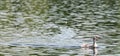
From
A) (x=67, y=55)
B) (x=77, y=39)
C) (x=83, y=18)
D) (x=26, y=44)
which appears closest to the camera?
(x=67, y=55)

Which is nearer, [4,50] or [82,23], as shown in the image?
[4,50]

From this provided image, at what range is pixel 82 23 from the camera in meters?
37.1

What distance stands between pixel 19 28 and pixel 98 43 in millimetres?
7559

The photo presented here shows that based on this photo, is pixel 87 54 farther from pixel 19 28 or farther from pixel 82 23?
pixel 82 23

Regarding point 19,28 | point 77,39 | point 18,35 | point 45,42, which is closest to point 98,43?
point 77,39

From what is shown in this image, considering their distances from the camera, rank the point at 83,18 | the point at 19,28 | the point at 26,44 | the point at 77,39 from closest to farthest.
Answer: the point at 26,44 → the point at 77,39 → the point at 19,28 → the point at 83,18

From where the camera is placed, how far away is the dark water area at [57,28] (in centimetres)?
2570

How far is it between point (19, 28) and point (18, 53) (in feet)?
30.3

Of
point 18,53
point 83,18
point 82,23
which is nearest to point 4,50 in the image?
point 18,53

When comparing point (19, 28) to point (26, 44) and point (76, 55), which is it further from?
point (76, 55)

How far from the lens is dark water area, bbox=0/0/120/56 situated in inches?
1012

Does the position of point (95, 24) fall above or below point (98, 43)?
above

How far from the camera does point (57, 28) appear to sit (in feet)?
111

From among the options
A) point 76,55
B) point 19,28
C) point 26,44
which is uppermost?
point 19,28
